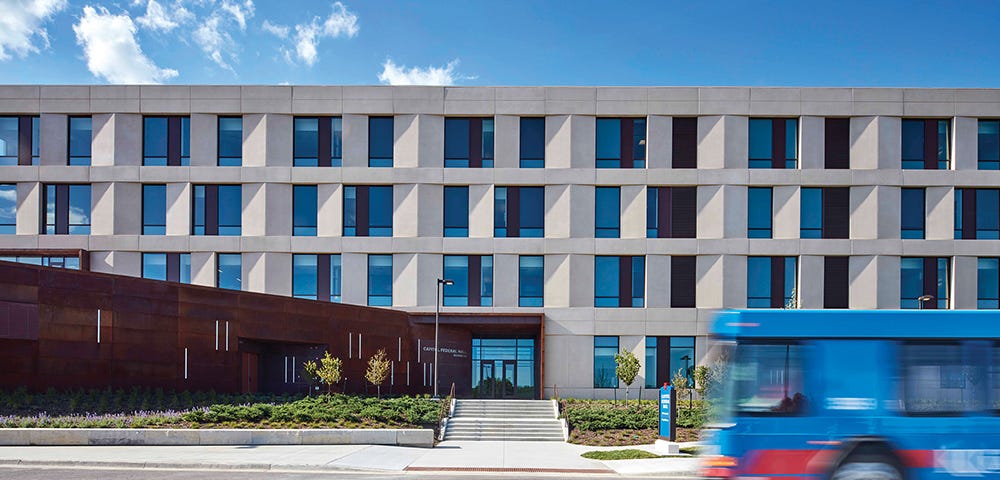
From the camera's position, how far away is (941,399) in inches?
411

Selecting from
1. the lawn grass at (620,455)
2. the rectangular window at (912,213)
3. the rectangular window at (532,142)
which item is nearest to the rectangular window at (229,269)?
the rectangular window at (532,142)

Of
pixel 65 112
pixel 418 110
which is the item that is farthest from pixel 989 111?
pixel 65 112

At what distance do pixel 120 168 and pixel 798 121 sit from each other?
114ft

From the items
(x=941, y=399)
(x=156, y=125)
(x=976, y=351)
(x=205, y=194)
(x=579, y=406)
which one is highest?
(x=156, y=125)

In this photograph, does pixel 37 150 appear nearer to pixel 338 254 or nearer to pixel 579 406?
pixel 338 254

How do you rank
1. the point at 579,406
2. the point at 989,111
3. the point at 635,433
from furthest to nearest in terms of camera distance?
the point at 989,111 < the point at 579,406 < the point at 635,433

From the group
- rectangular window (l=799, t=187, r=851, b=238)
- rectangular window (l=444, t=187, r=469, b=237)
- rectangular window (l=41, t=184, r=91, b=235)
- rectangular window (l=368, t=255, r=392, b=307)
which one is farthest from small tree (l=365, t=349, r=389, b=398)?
rectangular window (l=799, t=187, r=851, b=238)

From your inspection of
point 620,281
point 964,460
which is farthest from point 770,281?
point 964,460

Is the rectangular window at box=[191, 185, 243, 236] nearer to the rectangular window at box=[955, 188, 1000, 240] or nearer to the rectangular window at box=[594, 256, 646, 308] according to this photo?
the rectangular window at box=[594, 256, 646, 308]

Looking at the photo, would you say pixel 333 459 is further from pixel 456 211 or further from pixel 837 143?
pixel 837 143

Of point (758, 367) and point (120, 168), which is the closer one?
point (758, 367)

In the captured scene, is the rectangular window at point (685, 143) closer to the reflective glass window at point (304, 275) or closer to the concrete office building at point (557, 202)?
the concrete office building at point (557, 202)

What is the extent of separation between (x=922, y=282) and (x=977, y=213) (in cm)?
456

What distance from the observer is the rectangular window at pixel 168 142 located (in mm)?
38625
